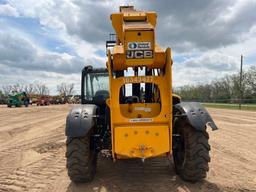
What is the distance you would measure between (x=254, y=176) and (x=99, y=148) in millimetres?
3024

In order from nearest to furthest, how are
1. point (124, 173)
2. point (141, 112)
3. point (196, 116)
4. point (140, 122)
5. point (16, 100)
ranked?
point (140, 122), point (196, 116), point (141, 112), point (124, 173), point (16, 100)

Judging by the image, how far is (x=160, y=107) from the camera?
5871 mm

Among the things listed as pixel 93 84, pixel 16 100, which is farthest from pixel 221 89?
pixel 93 84

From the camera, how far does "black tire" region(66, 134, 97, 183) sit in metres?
5.57

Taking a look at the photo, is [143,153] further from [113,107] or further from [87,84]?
[87,84]

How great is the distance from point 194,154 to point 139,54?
195 centimetres

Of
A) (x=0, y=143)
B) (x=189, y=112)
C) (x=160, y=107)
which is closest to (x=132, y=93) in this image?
(x=160, y=107)

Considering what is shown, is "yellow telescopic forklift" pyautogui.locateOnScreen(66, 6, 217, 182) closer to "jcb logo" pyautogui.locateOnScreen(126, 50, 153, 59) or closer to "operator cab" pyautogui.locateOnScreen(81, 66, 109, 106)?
"jcb logo" pyautogui.locateOnScreen(126, 50, 153, 59)

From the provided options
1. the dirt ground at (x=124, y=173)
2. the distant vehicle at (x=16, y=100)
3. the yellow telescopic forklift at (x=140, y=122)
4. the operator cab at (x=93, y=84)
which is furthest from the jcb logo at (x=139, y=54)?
the distant vehicle at (x=16, y=100)

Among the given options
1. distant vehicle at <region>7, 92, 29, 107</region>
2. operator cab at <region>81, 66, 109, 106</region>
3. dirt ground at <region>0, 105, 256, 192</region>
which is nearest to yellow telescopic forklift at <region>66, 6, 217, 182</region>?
dirt ground at <region>0, 105, 256, 192</region>

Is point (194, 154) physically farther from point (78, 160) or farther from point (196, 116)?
point (78, 160)

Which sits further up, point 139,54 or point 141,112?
point 139,54

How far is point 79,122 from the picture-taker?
18.0 feet

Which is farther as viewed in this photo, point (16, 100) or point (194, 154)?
point (16, 100)
